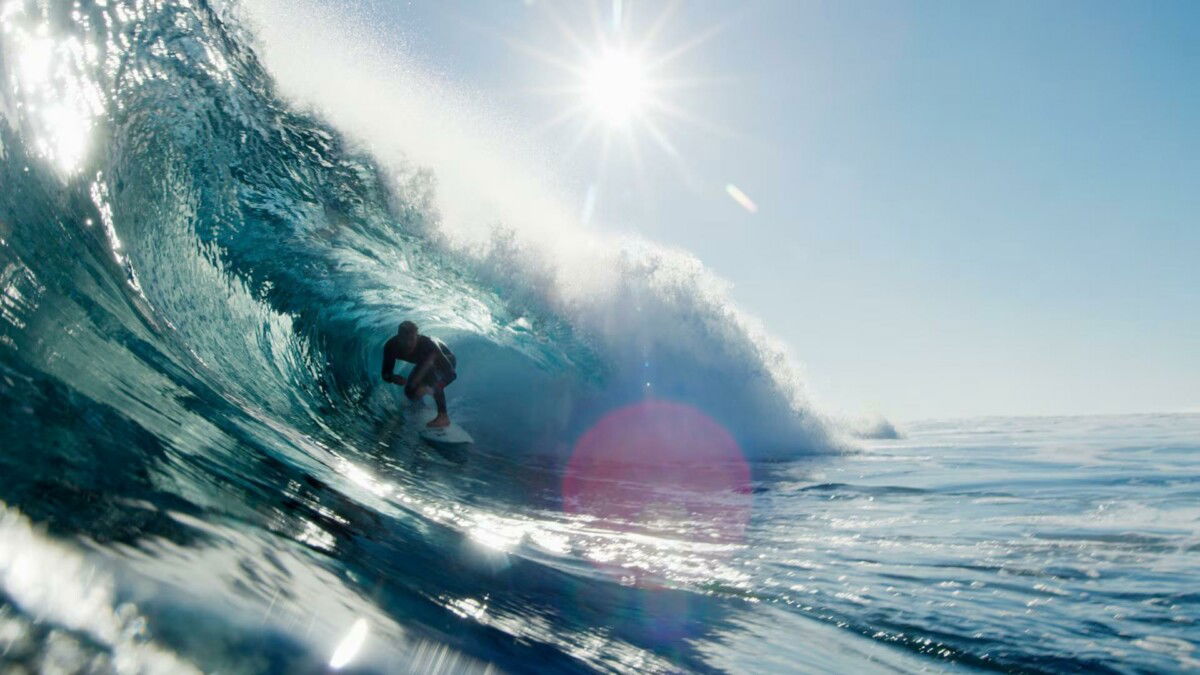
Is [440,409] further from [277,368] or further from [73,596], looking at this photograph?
[73,596]

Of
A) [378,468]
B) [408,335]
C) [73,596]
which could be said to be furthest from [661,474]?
[73,596]

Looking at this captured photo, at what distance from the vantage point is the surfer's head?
7152mm

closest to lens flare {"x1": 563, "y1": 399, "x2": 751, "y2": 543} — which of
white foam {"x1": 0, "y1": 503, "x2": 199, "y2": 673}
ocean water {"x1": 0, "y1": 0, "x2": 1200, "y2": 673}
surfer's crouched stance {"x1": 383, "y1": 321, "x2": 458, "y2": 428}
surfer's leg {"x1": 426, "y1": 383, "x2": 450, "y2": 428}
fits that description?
ocean water {"x1": 0, "y1": 0, "x2": 1200, "y2": 673}

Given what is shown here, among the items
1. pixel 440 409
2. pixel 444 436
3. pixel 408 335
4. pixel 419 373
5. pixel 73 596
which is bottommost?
pixel 73 596

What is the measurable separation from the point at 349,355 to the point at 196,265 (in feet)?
12.2

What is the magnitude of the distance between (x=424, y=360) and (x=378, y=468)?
2.79m

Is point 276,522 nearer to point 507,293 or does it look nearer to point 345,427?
point 345,427

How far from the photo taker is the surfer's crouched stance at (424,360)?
7227mm

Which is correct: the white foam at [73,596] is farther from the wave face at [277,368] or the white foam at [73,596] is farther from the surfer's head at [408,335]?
the surfer's head at [408,335]

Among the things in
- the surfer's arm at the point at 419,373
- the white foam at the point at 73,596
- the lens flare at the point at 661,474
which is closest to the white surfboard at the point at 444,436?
the surfer's arm at the point at 419,373

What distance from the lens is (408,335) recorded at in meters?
7.22

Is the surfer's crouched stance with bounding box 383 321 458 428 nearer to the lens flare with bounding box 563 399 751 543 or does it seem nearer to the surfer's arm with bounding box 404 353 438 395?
the surfer's arm with bounding box 404 353 438 395

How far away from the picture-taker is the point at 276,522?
1.42 metres

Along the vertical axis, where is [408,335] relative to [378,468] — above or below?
above
